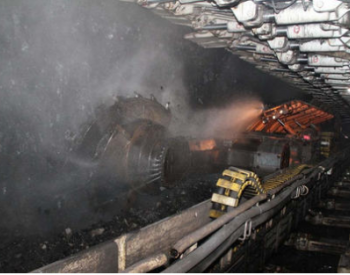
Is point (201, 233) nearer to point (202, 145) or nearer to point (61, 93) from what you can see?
point (61, 93)

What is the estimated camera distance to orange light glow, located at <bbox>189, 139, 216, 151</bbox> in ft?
24.7

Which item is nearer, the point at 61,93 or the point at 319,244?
the point at 61,93


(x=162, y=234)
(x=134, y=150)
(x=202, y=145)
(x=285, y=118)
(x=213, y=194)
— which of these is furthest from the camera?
(x=285, y=118)

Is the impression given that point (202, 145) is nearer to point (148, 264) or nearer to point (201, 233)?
point (201, 233)

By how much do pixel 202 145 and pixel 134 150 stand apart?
308 centimetres

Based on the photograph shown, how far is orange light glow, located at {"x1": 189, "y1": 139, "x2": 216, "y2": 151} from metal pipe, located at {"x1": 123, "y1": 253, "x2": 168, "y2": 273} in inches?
209

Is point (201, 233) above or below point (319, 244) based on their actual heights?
above

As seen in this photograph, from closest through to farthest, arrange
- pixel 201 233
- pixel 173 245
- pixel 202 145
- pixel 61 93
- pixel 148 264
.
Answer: pixel 148 264
pixel 173 245
pixel 201 233
pixel 61 93
pixel 202 145

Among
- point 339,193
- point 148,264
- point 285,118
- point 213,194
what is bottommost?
point 339,193

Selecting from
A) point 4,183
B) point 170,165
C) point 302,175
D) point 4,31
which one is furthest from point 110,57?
point 302,175

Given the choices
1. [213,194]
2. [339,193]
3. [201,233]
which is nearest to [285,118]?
[339,193]

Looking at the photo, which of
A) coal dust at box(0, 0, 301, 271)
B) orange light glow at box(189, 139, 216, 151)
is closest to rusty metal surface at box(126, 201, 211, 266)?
coal dust at box(0, 0, 301, 271)

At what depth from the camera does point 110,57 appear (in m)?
5.99

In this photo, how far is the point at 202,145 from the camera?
802 cm
